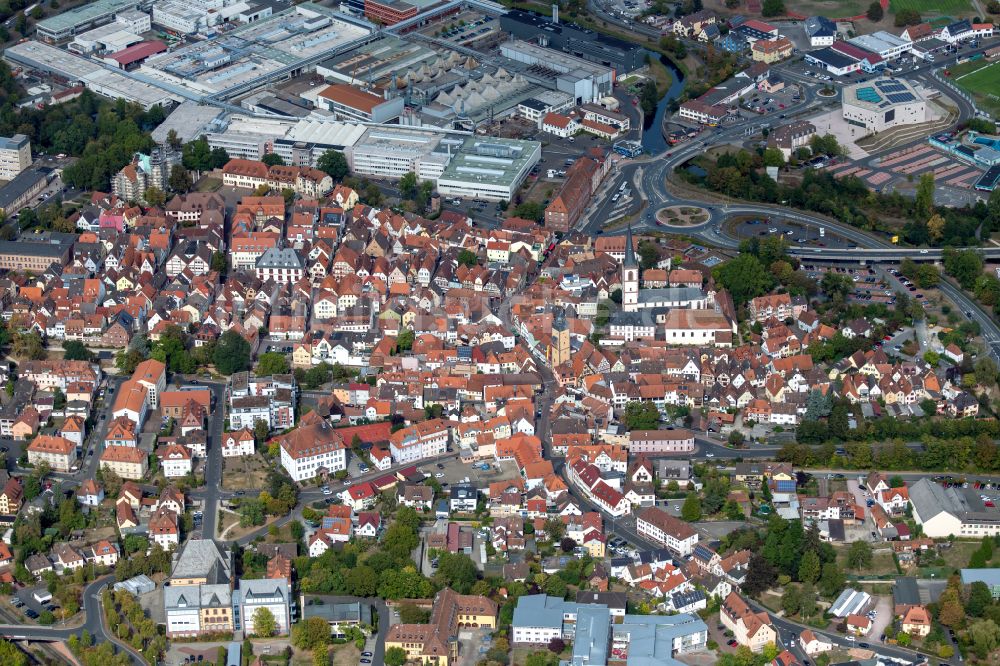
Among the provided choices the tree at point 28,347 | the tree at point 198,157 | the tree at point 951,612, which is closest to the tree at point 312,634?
the tree at point 951,612

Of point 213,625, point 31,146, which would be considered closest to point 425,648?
point 213,625

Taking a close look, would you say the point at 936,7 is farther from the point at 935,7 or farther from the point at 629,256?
the point at 629,256

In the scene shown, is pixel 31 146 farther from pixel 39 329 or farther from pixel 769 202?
pixel 769 202

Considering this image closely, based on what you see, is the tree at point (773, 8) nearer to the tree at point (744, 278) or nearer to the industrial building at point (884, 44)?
the industrial building at point (884, 44)

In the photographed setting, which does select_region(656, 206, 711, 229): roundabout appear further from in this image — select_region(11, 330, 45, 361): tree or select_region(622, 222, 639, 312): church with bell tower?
select_region(11, 330, 45, 361): tree

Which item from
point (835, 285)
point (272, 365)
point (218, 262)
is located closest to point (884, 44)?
point (835, 285)

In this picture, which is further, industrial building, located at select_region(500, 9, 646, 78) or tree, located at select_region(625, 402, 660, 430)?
industrial building, located at select_region(500, 9, 646, 78)

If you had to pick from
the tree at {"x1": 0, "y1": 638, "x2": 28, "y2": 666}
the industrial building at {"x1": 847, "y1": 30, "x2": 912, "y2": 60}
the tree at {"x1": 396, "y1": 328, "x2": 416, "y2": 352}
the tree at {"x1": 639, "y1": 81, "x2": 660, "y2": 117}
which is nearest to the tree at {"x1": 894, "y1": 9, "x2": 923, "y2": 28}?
the industrial building at {"x1": 847, "y1": 30, "x2": 912, "y2": 60}
